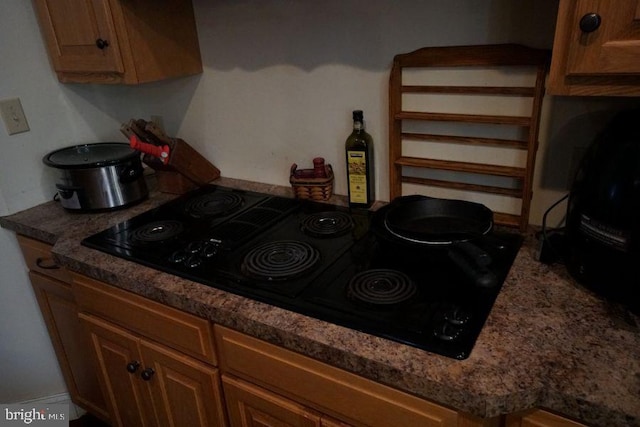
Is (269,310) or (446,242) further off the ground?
(446,242)

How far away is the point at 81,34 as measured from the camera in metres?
1.49

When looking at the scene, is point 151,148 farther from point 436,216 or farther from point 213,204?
point 436,216

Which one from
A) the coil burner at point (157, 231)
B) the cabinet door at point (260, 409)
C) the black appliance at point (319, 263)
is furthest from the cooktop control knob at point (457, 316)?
the coil burner at point (157, 231)

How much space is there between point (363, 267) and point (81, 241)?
34.6 inches

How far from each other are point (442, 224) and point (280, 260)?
1.46 feet

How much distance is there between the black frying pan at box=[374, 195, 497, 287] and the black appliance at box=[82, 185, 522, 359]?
29 mm

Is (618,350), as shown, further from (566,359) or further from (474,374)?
(474,374)

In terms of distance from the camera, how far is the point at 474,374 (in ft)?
2.65

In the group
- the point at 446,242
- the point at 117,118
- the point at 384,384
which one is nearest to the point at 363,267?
the point at 446,242

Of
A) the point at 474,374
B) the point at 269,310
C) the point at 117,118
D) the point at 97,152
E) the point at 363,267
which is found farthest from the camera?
the point at 117,118

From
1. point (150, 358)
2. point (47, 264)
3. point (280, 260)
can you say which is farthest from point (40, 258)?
point (280, 260)

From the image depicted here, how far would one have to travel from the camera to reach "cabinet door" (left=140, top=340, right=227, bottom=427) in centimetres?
123

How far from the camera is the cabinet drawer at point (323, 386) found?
2.90ft

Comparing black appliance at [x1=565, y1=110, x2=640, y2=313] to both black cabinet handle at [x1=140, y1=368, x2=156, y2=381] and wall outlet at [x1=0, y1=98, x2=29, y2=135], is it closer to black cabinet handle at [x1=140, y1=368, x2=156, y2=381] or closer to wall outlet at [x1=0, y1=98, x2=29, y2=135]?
black cabinet handle at [x1=140, y1=368, x2=156, y2=381]
